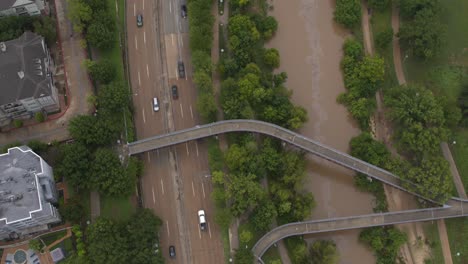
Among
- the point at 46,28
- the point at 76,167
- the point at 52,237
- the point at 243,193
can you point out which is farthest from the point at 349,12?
the point at 52,237

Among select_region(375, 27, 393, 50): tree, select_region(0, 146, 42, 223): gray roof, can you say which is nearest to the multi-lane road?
select_region(0, 146, 42, 223): gray roof

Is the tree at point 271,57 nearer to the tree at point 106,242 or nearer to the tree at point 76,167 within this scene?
the tree at point 76,167

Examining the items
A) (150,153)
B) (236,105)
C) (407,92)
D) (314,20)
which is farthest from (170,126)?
(407,92)

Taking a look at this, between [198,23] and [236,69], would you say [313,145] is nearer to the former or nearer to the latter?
[236,69]

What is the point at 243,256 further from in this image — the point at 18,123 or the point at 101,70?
the point at 18,123

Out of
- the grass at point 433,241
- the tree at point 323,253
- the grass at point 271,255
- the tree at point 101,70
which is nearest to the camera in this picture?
the tree at point 323,253

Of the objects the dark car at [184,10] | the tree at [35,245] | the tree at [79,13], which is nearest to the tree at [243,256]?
the tree at [35,245]
